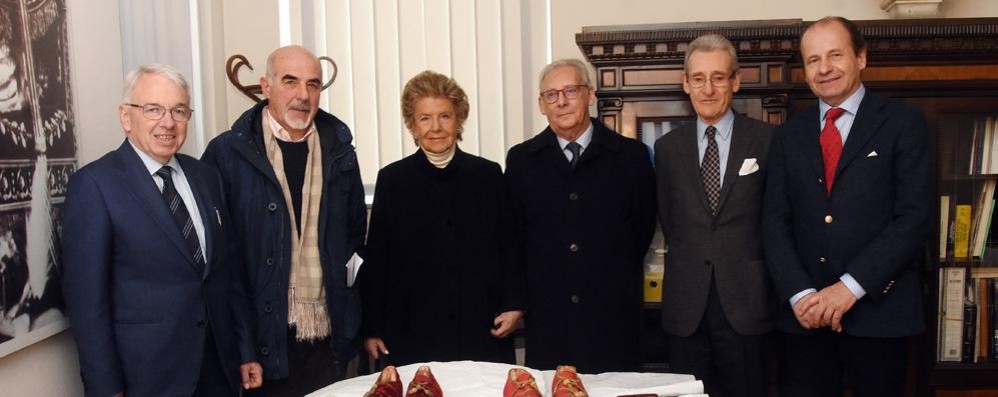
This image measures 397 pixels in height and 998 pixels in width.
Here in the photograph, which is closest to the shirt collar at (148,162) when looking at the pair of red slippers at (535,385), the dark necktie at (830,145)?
the pair of red slippers at (535,385)

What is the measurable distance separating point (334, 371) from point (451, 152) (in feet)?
2.69

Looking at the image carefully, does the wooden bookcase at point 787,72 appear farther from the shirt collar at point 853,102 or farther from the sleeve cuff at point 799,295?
the sleeve cuff at point 799,295

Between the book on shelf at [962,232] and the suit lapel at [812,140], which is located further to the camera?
the book on shelf at [962,232]

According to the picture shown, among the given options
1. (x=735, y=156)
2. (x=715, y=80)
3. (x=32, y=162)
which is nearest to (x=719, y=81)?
(x=715, y=80)

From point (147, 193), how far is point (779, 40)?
211 cm

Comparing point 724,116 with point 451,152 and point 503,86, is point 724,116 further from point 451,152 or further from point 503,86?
point 503,86

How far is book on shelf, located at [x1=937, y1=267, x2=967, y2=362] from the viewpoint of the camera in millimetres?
2791

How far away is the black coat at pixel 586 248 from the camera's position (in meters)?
2.38

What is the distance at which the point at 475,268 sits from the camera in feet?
7.70

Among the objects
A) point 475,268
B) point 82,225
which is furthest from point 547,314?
point 82,225

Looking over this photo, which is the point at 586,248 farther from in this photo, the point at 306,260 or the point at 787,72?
the point at 787,72

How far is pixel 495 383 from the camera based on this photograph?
1656mm

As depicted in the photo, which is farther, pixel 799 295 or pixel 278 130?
pixel 278 130

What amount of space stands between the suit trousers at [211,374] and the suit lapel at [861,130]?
5.87ft
